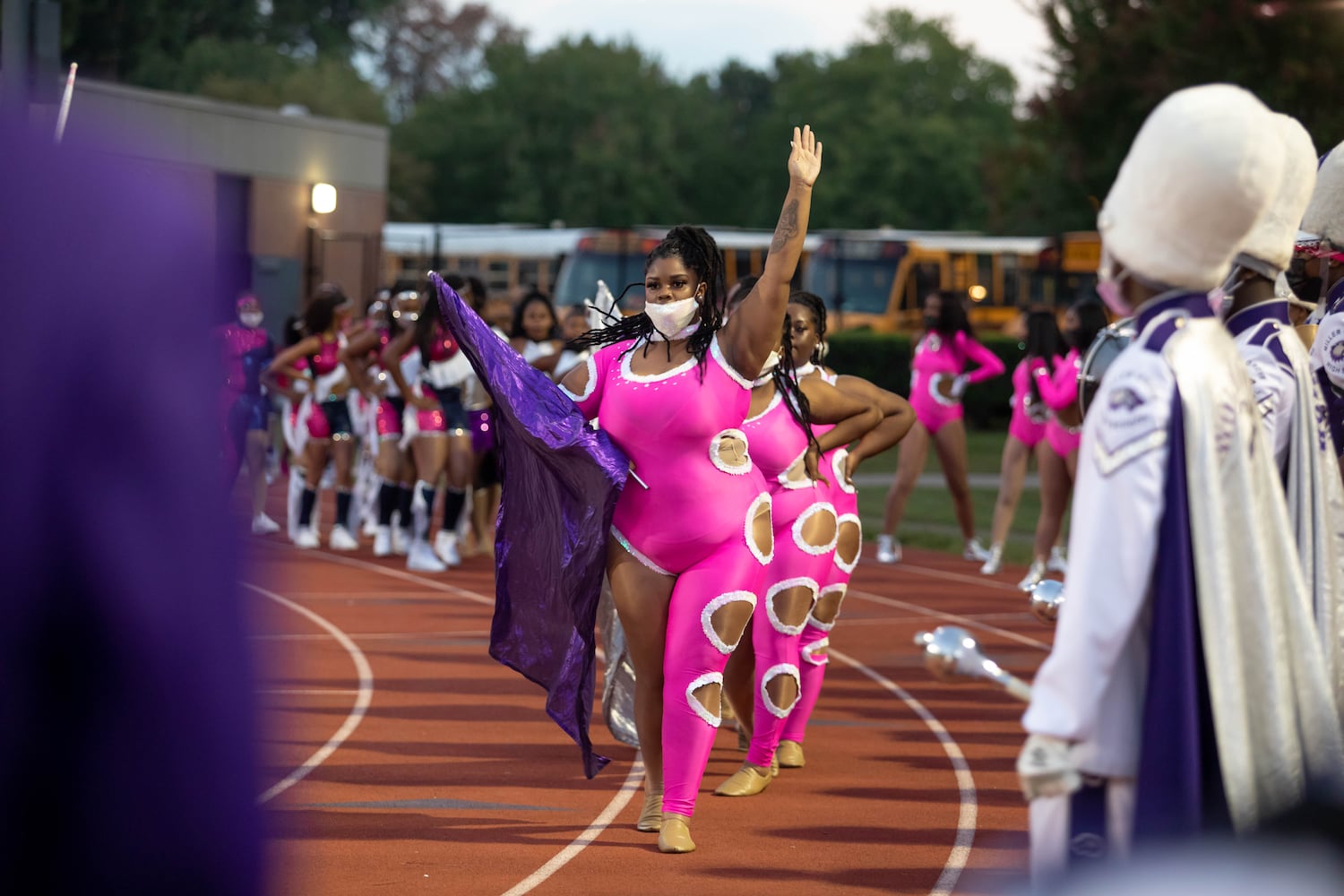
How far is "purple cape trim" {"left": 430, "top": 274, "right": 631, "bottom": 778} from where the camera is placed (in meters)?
6.48

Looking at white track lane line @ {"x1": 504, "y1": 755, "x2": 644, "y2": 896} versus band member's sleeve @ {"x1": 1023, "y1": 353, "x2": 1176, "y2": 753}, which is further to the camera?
white track lane line @ {"x1": 504, "y1": 755, "x2": 644, "y2": 896}

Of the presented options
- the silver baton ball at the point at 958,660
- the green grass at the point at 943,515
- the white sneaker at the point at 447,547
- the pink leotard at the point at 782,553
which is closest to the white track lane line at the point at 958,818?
the pink leotard at the point at 782,553

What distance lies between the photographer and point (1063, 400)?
13320 mm

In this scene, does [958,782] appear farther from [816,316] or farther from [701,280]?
[701,280]

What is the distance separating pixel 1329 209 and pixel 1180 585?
3.18 m

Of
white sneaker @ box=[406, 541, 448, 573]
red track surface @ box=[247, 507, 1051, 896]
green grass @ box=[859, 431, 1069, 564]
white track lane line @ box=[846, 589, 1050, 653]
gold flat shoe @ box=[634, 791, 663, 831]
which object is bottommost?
→ green grass @ box=[859, 431, 1069, 564]

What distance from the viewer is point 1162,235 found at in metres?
3.38

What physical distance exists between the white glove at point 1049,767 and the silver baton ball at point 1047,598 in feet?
1.72

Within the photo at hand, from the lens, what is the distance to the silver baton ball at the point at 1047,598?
12.4ft

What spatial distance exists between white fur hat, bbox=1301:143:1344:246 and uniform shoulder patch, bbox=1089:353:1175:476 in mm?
2931

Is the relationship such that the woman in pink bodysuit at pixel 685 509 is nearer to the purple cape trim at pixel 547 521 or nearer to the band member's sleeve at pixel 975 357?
the purple cape trim at pixel 547 521

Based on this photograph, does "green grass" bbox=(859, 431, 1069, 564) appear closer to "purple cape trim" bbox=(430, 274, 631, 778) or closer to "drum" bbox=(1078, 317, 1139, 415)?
"purple cape trim" bbox=(430, 274, 631, 778)

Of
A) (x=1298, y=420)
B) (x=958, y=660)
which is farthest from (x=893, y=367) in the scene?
(x=958, y=660)

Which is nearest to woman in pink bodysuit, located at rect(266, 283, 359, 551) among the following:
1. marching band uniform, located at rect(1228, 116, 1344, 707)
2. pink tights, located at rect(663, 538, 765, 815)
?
pink tights, located at rect(663, 538, 765, 815)
